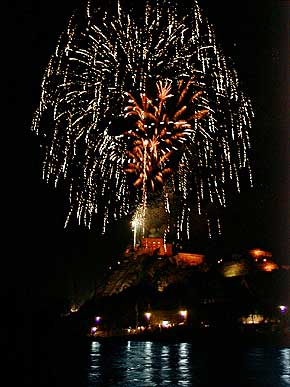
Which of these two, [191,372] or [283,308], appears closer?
[191,372]

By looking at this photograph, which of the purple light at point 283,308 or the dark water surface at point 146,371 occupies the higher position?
the purple light at point 283,308

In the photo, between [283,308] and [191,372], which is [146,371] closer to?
[191,372]

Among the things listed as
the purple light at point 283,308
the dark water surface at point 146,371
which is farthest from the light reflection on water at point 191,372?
the purple light at point 283,308

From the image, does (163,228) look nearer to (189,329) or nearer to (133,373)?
(189,329)

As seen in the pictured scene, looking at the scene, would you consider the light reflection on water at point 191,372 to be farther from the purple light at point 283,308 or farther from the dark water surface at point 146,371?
the purple light at point 283,308

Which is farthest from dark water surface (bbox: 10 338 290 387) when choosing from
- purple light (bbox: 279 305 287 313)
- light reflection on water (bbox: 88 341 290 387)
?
purple light (bbox: 279 305 287 313)

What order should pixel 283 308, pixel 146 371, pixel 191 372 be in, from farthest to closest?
1. pixel 283 308
2. pixel 146 371
3. pixel 191 372

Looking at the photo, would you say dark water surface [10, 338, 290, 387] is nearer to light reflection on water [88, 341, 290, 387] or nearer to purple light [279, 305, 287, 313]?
light reflection on water [88, 341, 290, 387]

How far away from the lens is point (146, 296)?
50.0 metres

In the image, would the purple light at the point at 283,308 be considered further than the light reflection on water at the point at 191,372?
Yes

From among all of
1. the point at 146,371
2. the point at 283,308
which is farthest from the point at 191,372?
the point at 283,308

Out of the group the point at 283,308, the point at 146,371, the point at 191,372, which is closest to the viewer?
the point at 191,372

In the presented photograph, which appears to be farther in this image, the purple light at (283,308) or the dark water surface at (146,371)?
the purple light at (283,308)

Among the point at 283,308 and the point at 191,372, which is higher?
the point at 283,308
